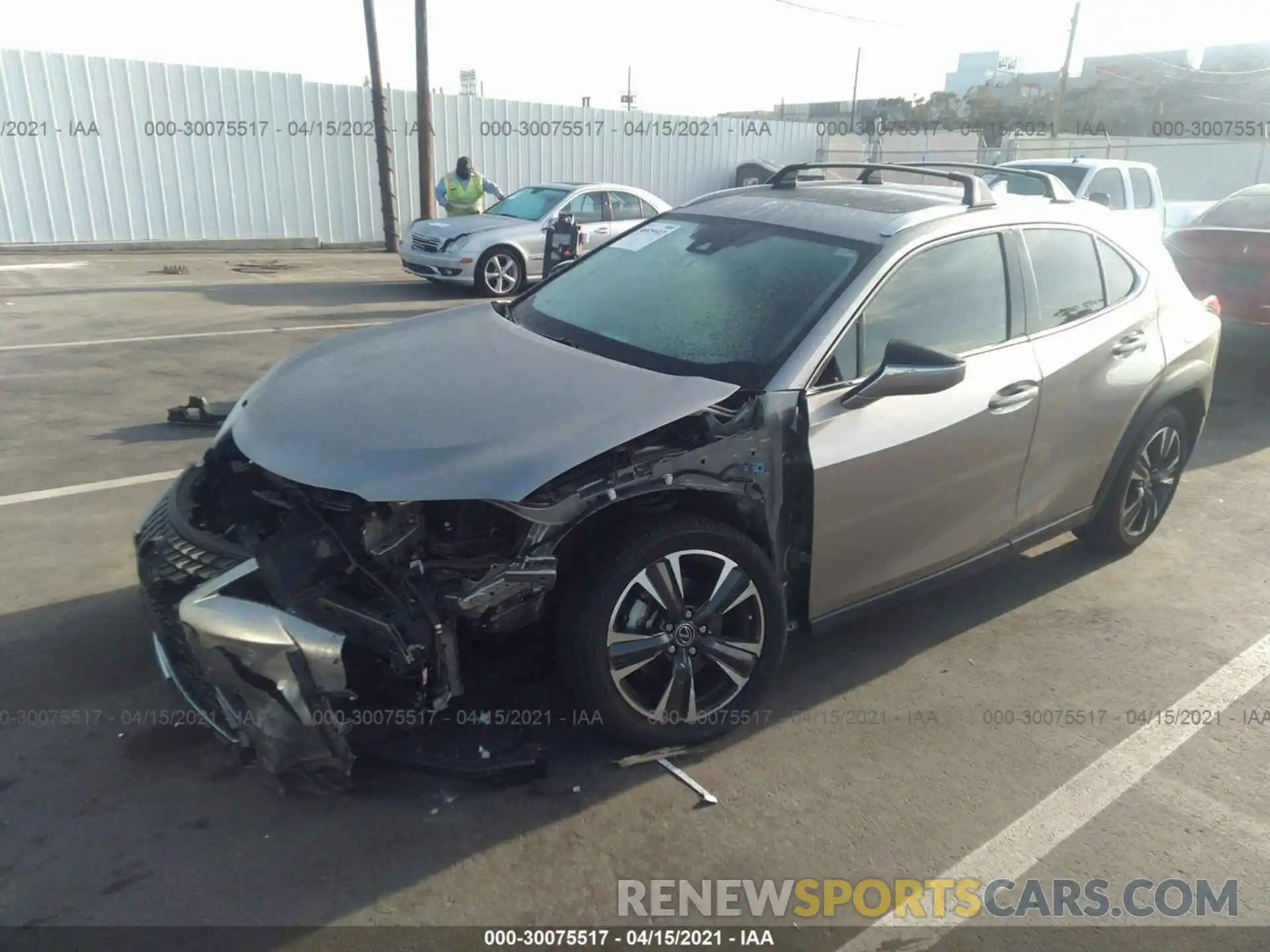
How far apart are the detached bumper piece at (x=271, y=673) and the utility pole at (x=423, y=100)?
17.0 meters

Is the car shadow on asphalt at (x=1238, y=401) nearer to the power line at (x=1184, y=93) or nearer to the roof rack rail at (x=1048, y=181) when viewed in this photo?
the roof rack rail at (x=1048, y=181)

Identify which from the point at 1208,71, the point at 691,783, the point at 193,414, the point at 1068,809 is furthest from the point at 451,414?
the point at 1208,71

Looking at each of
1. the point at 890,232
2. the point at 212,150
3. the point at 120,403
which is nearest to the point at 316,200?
the point at 212,150

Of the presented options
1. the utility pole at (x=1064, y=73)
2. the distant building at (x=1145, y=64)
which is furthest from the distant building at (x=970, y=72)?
the utility pole at (x=1064, y=73)

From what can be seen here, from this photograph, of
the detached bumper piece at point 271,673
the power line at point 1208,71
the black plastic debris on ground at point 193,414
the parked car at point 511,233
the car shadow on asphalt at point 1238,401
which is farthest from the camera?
the power line at point 1208,71

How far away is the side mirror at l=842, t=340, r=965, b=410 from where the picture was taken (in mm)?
3262

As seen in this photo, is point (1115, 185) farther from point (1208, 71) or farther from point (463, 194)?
point (1208, 71)

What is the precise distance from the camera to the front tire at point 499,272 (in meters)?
12.7

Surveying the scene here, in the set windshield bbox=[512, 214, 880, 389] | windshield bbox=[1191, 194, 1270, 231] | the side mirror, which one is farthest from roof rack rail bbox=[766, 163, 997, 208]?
windshield bbox=[1191, 194, 1270, 231]

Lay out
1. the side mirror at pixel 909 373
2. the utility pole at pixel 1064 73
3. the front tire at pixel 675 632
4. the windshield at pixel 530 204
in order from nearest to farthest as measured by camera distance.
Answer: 1. the front tire at pixel 675 632
2. the side mirror at pixel 909 373
3. the windshield at pixel 530 204
4. the utility pole at pixel 1064 73

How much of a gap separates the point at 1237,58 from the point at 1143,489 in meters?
71.2

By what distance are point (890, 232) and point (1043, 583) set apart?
2.11m

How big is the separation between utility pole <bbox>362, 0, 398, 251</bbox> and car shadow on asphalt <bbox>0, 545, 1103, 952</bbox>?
52.5 feet

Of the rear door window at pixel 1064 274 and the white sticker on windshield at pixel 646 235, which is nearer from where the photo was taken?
the rear door window at pixel 1064 274
